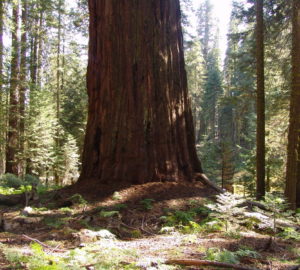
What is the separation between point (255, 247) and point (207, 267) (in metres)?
1.04

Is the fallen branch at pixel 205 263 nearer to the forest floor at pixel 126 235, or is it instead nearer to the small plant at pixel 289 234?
the forest floor at pixel 126 235

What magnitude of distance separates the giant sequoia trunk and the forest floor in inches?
20.1

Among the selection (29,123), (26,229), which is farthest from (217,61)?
(26,229)

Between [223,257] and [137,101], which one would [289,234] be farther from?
[137,101]

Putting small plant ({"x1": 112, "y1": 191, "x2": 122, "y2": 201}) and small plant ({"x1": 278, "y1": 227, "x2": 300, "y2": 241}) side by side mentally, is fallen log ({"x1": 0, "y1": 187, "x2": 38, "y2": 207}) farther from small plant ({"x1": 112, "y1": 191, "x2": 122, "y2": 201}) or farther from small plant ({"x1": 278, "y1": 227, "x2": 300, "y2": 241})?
small plant ({"x1": 278, "y1": 227, "x2": 300, "y2": 241})

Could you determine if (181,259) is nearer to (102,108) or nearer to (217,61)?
(102,108)

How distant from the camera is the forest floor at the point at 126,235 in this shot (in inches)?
108

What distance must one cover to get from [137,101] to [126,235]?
2.92m

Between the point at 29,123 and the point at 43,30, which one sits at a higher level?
the point at 43,30

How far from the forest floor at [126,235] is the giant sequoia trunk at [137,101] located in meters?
0.51

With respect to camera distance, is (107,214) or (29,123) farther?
(29,123)

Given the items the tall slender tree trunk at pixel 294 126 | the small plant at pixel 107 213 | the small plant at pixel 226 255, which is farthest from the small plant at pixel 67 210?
the tall slender tree trunk at pixel 294 126

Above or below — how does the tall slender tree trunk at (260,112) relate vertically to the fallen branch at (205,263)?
above

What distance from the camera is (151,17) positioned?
652 centimetres
